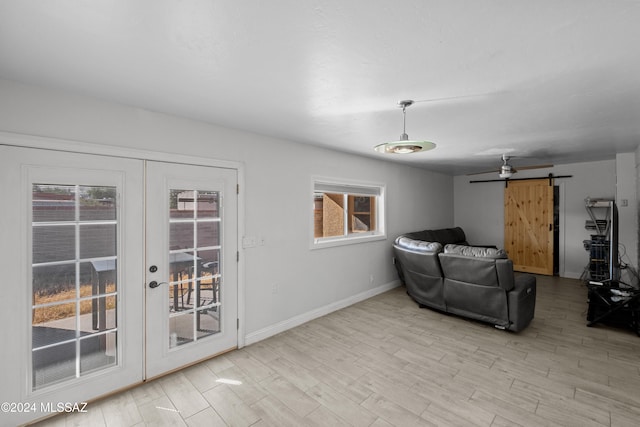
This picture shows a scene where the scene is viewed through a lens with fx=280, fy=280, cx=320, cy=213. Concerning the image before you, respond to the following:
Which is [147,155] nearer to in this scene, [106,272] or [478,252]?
[106,272]

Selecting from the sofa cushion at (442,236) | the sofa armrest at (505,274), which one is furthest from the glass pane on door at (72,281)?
the sofa cushion at (442,236)

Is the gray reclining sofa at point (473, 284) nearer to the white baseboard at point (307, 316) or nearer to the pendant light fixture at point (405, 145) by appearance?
the white baseboard at point (307, 316)

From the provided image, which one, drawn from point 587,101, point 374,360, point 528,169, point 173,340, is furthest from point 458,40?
point 528,169

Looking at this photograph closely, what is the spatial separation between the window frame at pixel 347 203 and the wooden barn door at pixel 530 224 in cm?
360

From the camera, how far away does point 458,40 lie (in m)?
1.47

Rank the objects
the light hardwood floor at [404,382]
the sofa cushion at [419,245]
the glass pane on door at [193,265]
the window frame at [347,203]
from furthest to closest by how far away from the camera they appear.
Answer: the window frame at [347,203]
the sofa cushion at [419,245]
the glass pane on door at [193,265]
the light hardwood floor at [404,382]

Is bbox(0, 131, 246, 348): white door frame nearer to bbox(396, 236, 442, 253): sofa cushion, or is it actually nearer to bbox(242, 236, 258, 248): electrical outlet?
bbox(242, 236, 258, 248): electrical outlet

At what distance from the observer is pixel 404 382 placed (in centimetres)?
249

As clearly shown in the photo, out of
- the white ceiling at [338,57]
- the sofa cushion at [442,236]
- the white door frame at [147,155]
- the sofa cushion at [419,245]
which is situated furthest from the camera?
the sofa cushion at [442,236]

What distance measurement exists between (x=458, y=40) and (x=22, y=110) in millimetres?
2865

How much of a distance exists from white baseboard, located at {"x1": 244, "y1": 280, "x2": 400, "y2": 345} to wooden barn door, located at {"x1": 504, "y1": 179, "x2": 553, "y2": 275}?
11.8 ft

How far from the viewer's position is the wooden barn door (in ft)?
20.0

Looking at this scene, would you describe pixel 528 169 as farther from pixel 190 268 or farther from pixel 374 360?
pixel 190 268

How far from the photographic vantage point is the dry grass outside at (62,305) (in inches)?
80.4
